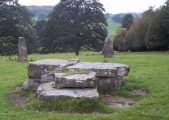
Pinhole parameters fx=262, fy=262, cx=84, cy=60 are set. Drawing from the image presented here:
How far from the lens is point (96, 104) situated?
8695mm

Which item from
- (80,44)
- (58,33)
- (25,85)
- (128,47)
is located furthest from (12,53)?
(128,47)

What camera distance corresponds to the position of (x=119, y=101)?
9844 mm

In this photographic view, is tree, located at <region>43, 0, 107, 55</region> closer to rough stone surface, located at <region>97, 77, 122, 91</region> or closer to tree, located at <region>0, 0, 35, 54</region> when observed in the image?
tree, located at <region>0, 0, 35, 54</region>

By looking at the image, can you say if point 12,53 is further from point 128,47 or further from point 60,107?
point 128,47

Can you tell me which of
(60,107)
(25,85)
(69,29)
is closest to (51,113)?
(60,107)

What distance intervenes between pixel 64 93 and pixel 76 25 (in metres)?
32.3

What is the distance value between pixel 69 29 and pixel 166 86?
29313mm

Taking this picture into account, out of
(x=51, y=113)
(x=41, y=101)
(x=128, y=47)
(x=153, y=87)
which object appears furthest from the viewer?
(x=128, y=47)

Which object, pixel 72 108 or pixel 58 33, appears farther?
pixel 58 33

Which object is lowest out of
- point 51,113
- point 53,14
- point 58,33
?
point 51,113

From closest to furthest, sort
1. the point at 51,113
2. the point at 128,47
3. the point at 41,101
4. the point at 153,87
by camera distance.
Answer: the point at 51,113
the point at 41,101
the point at 153,87
the point at 128,47

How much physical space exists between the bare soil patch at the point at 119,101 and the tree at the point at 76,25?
29590 mm

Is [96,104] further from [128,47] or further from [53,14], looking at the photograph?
[128,47]

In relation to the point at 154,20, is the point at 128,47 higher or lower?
lower
